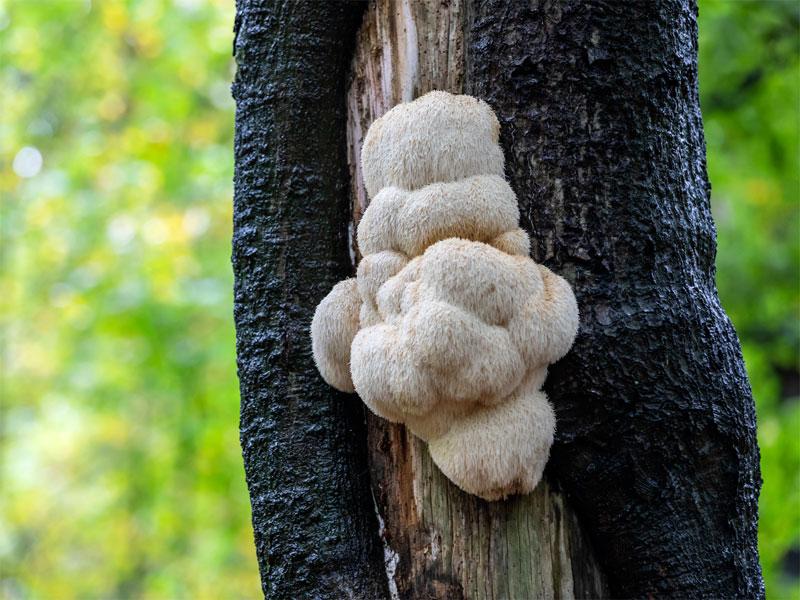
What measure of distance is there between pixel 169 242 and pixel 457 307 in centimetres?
611

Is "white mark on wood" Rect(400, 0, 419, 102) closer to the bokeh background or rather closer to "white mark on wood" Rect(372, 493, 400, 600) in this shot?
"white mark on wood" Rect(372, 493, 400, 600)

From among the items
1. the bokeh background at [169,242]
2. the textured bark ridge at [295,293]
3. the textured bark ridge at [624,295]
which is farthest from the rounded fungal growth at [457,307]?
the bokeh background at [169,242]

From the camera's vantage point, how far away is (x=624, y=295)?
1.47 metres

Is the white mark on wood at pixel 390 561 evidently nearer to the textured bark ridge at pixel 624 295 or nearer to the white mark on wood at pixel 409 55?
the textured bark ridge at pixel 624 295

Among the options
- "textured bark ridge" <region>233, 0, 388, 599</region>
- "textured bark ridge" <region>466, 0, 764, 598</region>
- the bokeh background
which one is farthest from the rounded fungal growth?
the bokeh background

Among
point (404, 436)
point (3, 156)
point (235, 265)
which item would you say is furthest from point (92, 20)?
point (404, 436)

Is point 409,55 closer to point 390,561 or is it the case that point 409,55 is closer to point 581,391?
point 581,391

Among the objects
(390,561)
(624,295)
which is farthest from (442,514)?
(624,295)

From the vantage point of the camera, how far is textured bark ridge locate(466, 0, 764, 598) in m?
1.45

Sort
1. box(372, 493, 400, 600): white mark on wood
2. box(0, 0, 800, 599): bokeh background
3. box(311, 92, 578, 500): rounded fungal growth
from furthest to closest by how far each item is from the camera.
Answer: box(0, 0, 800, 599): bokeh background, box(372, 493, 400, 600): white mark on wood, box(311, 92, 578, 500): rounded fungal growth

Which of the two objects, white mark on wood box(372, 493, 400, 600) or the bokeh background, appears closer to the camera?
white mark on wood box(372, 493, 400, 600)

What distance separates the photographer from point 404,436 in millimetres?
1585

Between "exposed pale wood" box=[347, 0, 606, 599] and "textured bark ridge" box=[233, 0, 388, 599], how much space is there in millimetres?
87

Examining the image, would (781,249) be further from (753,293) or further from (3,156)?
(3,156)
